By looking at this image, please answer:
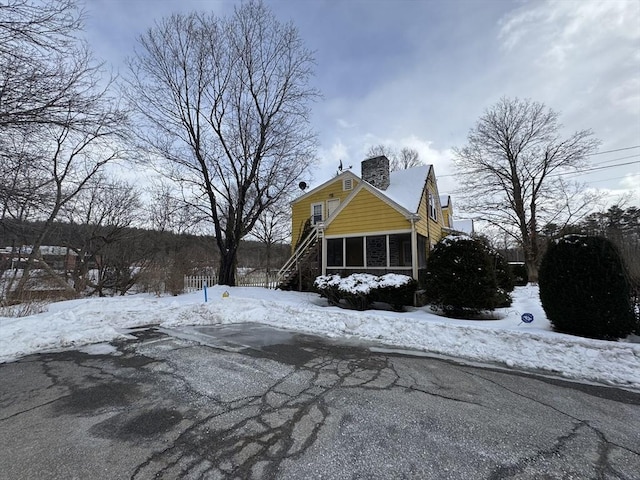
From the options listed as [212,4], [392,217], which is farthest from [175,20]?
[392,217]

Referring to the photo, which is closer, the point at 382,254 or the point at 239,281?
the point at 382,254

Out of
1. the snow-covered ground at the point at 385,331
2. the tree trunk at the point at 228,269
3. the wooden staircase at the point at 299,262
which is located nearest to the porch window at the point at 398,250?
the wooden staircase at the point at 299,262

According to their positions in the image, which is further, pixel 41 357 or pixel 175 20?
pixel 175 20

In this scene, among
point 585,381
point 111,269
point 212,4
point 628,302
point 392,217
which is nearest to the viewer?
point 585,381

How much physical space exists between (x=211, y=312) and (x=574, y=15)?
13.7 metres

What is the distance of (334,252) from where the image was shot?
13.3m

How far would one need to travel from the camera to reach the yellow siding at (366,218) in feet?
38.0

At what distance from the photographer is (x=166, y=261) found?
14.8 m

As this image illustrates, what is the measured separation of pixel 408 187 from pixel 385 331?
9.17 m

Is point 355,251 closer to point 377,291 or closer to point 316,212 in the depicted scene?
point 377,291

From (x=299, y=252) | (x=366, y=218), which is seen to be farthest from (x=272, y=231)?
(x=366, y=218)

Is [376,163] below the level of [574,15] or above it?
below

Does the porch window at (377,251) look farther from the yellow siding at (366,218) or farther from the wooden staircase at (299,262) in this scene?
the wooden staircase at (299,262)

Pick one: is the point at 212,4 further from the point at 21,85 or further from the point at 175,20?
the point at 21,85
